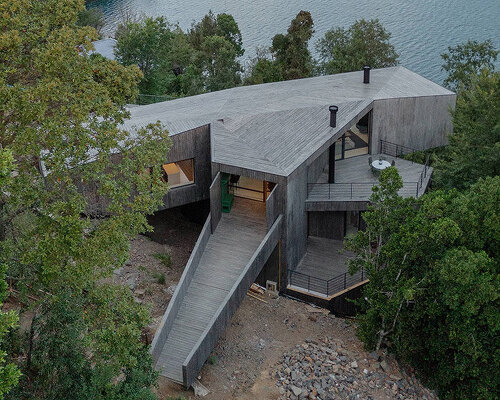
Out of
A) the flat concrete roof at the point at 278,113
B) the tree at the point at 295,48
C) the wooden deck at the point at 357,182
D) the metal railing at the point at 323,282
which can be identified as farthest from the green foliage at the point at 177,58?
the metal railing at the point at 323,282

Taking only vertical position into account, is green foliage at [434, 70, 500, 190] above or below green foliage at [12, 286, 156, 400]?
above

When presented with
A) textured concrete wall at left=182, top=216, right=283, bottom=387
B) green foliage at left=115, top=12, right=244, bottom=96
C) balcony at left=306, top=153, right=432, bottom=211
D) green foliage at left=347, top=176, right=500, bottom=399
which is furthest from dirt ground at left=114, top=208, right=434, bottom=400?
green foliage at left=115, top=12, right=244, bottom=96

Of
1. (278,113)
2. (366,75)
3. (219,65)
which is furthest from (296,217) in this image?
(219,65)

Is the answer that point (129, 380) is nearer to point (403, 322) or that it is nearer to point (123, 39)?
point (403, 322)

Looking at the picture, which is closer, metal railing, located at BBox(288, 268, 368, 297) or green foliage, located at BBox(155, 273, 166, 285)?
green foliage, located at BBox(155, 273, 166, 285)

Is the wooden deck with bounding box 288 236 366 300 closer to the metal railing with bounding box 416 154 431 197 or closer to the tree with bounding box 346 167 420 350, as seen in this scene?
the tree with bounding box 346 167 420 350

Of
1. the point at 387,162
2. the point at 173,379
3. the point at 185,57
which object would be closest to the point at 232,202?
the point at 387,162

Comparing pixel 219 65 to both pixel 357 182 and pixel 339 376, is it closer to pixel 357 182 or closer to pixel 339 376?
pixel 357 182
